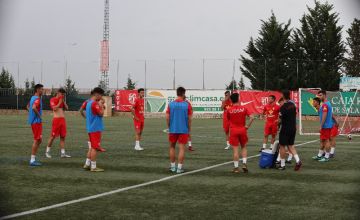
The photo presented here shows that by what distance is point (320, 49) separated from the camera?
96.4 ft

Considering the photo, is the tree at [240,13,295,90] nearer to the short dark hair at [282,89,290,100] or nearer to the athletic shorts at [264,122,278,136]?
the athletic shorts at [264,122,278,136]

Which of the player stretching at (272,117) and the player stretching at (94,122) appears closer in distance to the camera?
the player stretching at (94,122)

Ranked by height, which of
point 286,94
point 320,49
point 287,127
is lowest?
point 287,127

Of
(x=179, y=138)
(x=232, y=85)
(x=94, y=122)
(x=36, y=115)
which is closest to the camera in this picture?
(x=179, y=138)

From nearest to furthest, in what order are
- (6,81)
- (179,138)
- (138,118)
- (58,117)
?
(179,138) → (58,117) → (138,118) → (6,81)

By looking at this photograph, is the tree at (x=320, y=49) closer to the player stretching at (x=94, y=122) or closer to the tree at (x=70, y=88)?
the player stretching at (x=94, y=122)

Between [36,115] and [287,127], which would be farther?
[36,115]

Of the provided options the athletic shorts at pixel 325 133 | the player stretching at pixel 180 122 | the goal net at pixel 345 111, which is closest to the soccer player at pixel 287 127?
the athletic shorts at pixel 325 133

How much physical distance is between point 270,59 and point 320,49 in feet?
75.8

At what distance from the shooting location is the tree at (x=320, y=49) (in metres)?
25.7

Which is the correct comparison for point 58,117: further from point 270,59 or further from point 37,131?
point 270,59

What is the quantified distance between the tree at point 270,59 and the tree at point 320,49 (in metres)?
1.85

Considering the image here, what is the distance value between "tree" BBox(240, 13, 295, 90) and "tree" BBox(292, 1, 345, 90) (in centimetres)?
185

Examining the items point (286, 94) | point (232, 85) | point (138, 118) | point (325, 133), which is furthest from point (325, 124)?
point (232, 85)
